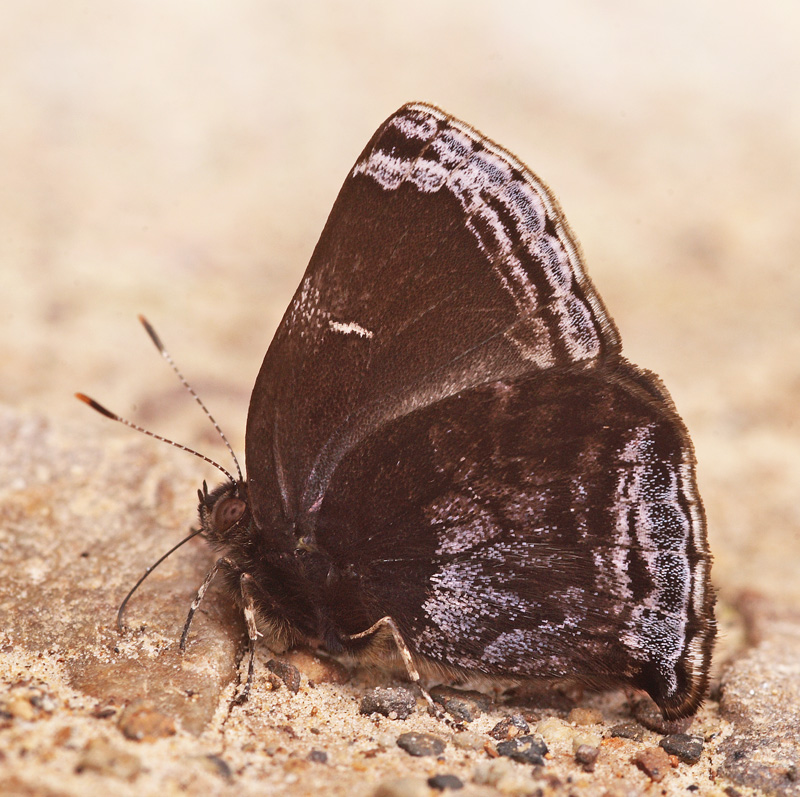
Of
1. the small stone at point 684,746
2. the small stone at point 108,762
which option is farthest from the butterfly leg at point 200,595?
the small stone at point 684,746

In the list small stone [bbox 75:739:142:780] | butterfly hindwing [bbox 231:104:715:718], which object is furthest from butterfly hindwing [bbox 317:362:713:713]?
small stone [bbox 75:739:142:780]

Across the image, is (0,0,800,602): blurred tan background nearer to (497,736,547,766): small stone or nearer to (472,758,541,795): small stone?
(497,736,547,766): small stone

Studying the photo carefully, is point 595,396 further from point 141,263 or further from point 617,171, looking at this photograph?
point 617,171

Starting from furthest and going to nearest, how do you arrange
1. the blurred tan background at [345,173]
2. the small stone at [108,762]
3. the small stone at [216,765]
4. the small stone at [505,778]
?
the blurred tan background at [345,173]
the small stone at [505,778]
the small stone at [216,765]
the small stone at [108,762]

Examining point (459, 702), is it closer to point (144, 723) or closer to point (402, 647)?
point (402, 647)

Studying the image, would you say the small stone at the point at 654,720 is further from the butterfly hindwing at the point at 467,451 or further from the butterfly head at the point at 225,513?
the butterfly head at the point at 225,513

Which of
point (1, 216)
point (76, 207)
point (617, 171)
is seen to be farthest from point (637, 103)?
point (1, 216)
